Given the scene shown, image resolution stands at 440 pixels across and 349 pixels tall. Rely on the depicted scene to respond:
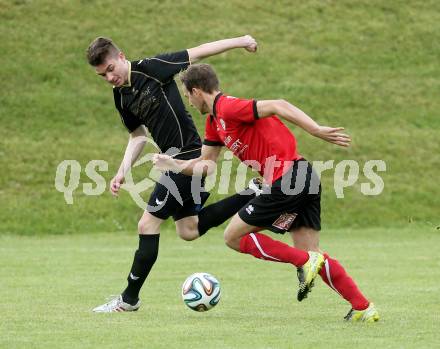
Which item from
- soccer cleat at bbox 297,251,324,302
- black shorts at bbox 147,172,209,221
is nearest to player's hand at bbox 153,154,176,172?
black shorts at bbox 147,172,209,221

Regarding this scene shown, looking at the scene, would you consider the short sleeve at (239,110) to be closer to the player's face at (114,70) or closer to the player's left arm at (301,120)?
the player's left arm at (301,120)

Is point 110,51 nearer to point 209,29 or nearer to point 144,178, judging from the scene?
point 144,178

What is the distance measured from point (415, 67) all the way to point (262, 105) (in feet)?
73.0

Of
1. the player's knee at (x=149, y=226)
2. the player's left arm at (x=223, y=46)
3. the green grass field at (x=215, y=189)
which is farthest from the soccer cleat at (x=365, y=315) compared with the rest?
the player's left arm at (x=223, y=46)

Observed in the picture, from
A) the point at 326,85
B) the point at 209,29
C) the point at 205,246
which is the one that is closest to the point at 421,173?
the point at 326,85

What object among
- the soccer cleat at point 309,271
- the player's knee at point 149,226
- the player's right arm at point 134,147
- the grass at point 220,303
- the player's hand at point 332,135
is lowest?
the grass at point 220,303

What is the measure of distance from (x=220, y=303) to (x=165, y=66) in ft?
7.52

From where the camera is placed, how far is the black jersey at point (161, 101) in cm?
912

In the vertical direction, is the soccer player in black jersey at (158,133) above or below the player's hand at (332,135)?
below

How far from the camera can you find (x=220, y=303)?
9.48 meters

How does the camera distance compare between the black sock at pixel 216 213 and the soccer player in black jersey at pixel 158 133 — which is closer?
the soccer player in black jersey at pixel 158 133

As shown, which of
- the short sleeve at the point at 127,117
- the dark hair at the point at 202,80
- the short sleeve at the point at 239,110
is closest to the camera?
the short sleeve at the point at 239,110

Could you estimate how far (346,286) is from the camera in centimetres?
798

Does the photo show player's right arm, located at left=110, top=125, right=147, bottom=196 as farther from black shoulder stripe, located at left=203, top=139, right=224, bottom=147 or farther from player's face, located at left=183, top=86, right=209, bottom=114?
player's face, located at left=183, top=86, right=209, bottom=114
